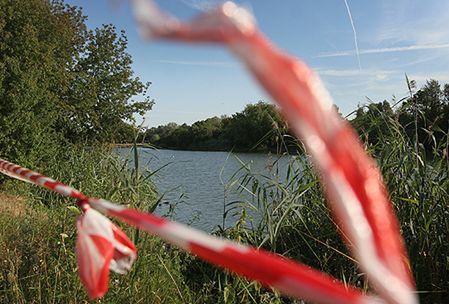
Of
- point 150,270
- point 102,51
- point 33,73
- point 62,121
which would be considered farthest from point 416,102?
point 102,51

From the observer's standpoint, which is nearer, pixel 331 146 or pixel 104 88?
pixel 331 146

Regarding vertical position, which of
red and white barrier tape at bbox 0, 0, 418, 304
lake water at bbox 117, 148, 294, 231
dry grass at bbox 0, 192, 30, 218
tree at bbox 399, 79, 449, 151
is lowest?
dry grass at bbox 0, 192, 30, 218

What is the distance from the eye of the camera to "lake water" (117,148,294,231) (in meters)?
4.16

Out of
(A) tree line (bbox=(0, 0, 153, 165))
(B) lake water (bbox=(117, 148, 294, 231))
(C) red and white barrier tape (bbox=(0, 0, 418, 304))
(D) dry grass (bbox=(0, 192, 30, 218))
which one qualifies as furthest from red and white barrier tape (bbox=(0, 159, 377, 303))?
(A) tree line (bbox=(0, 0, 153, 165))

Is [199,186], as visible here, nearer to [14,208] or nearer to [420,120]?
[14,208]

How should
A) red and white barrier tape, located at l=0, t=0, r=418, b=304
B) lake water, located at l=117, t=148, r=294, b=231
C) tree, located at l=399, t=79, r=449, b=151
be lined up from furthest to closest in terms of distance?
lake water, located at l=117, t=148, r=294, b=231
tree, located at l=399, t=79, r=449, b=151
red and white barrier tape, located at l=0, t=0, r=418, b=304

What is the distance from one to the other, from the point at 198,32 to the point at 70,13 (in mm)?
21716

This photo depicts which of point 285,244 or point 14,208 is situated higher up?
point 285,244

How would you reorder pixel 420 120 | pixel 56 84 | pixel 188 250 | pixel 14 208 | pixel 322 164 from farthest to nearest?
pixel 56 84 → pixel 14 208 → pixel 420 120 → pixel 188 250 → pixel 322 164

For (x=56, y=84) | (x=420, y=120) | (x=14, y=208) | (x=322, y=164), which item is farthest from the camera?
(x=56, y=84)

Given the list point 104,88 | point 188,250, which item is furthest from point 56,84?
point 188,250

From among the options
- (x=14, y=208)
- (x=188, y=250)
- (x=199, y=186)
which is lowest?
(x=14, y=208)

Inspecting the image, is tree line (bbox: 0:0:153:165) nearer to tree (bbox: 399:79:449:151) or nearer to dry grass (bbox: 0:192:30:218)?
dry grass (bbox: 0:192:30:218)

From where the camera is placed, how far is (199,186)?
42.8 feet
